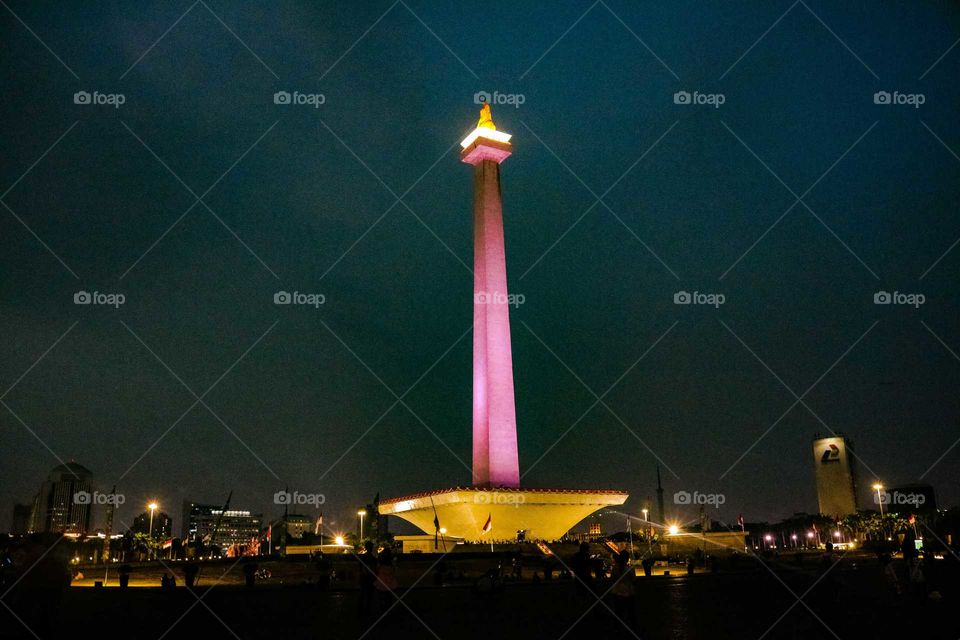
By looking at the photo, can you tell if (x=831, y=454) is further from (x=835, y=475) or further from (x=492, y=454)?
(x=492, y=454)

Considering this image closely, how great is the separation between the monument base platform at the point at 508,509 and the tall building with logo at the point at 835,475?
132739 millimetres

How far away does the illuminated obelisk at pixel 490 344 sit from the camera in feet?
201

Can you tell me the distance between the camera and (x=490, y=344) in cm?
6281

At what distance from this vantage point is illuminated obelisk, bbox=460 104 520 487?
61.4 m

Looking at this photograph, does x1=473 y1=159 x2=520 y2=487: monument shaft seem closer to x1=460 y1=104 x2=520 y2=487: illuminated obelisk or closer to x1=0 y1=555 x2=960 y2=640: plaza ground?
x1=460 y1=104 x2=520 y2=487: illuminated obelisk

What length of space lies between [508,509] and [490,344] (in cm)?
1308

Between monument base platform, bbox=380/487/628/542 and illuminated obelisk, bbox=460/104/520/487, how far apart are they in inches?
73.0

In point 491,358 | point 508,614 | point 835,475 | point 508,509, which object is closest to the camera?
point 508,614

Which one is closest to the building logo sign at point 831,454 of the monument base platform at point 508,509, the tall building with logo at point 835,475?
the tall building with logo at point 835,475

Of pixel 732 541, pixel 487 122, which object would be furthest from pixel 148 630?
pixel 487 122

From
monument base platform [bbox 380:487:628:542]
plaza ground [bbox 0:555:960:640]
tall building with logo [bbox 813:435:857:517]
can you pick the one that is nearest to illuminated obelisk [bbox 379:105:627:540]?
monument base platform [bbox 380:487:628:542]

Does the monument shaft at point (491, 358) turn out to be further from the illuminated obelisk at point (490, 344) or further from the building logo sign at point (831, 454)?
the building logo sign at point (831, 454)

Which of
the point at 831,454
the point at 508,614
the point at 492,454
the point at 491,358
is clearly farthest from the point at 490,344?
the point at 831,454

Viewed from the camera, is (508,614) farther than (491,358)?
No
